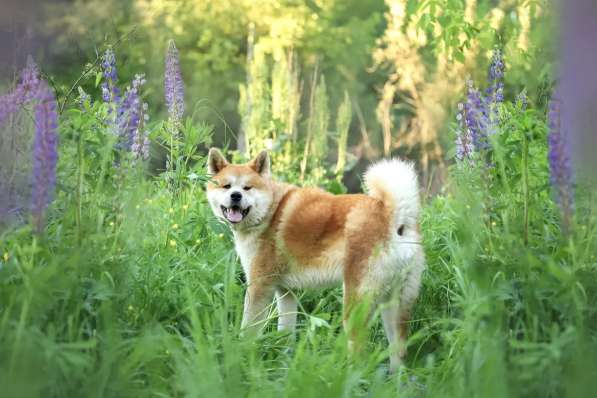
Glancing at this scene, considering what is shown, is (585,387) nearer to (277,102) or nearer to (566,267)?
(566,267)

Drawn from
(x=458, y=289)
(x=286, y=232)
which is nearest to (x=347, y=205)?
(x=286, y=232)

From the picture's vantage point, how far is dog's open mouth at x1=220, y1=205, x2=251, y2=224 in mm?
5184

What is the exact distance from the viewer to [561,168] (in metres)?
3.18

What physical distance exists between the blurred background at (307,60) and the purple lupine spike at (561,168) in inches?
70.0

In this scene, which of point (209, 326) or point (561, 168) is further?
point (209, 326)

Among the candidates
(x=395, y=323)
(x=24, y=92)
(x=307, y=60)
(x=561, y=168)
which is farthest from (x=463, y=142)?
(x=307, y=60)

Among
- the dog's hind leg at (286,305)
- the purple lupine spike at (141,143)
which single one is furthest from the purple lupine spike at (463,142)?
the purple lupine spike at (141,143)

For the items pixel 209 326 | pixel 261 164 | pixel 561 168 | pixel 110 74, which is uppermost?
pixel 110 74

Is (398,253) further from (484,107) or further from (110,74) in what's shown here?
(110,74)

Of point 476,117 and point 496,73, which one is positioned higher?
point 496,73

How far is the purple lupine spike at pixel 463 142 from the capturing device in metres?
4.90

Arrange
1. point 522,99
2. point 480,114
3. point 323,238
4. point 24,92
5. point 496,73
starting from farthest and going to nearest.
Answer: point 323,238 → point 496,73 → point 480,114 → point 522,99 → point 24,92

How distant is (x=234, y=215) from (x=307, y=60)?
1091 centimetres

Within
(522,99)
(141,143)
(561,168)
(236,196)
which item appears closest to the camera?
(561,168)
